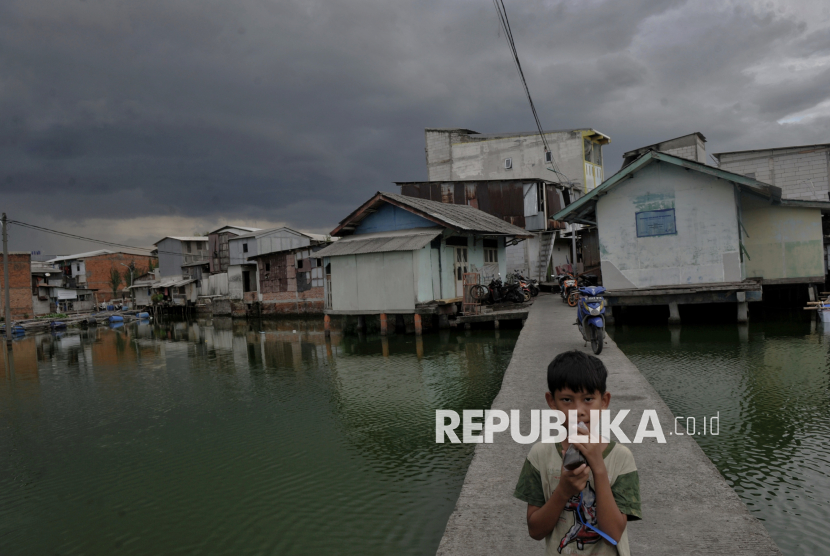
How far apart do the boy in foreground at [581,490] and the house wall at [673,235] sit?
14056mm

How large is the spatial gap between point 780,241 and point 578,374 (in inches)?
682

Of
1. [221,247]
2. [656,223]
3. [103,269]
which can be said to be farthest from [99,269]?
[656,223]

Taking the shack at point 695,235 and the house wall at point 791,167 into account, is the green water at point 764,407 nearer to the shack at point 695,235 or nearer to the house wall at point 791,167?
the shack at point 695,235

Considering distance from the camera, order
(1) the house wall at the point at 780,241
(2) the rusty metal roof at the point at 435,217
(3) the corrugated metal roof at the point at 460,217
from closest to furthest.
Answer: (1) the house wall at the point at 780,241
(2) the rusty metal roof at the point at 435,217
(3) the corrugated metal roof at the point at 460,217

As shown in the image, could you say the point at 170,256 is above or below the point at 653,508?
above

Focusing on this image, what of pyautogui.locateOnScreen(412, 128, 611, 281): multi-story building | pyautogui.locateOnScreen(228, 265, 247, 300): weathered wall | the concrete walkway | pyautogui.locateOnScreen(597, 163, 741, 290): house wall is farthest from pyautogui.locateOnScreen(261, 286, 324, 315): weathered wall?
the concrete walkway

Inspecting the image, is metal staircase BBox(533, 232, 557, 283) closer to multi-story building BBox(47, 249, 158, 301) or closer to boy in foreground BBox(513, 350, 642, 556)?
boy in foreground BBox(513, 350, 642, 556)

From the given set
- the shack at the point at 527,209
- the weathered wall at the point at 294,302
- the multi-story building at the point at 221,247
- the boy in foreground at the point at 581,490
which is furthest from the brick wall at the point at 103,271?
the boy in foreground at the point at 581,490

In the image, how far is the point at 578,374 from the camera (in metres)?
1.86

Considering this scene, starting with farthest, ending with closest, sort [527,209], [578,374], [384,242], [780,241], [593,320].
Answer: [527,209] < [384,242] < [780,241] < [593,320] < [578,374]

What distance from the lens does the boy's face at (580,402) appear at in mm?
1819

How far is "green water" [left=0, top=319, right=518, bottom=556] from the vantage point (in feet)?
14.3

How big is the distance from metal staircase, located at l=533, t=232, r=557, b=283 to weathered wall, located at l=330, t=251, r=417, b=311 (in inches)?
434

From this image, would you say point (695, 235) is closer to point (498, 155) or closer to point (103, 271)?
point (498, 155)
